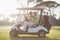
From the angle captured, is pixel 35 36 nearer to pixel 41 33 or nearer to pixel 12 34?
pixel 41 33

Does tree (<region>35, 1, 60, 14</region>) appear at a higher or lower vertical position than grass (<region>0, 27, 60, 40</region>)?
higher

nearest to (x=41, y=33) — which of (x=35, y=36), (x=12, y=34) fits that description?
(x=35, y=36)

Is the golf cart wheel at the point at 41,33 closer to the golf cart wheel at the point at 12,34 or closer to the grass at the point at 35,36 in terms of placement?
the grass at the point at 35,36

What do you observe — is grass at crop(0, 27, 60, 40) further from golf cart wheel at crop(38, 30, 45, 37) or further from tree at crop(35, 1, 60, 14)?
tree at crop(35, 1, 60, 14)

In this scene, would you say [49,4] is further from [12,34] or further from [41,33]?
[12,34]

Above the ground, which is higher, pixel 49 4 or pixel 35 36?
pixel 49 4

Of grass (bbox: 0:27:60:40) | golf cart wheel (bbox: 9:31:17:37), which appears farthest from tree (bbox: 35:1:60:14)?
golf cart wheel (bbox: 9:31:17:37)

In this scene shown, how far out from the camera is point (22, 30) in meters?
1.67

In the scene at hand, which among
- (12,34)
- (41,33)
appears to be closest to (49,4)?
(41,33)

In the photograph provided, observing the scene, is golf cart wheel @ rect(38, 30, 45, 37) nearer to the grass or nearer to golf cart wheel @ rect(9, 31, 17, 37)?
the grass

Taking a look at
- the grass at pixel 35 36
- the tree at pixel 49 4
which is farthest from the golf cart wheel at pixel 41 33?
the tree at pixel 49 4

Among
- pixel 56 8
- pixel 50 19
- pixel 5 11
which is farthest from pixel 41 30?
pixel 5 11

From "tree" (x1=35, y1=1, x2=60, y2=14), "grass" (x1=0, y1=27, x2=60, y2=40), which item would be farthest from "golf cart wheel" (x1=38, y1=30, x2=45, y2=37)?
"tree" (x1=35, y1=1, x2=60, y2=14)

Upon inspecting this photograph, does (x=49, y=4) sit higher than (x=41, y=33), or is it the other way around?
(x=49, y=4)
